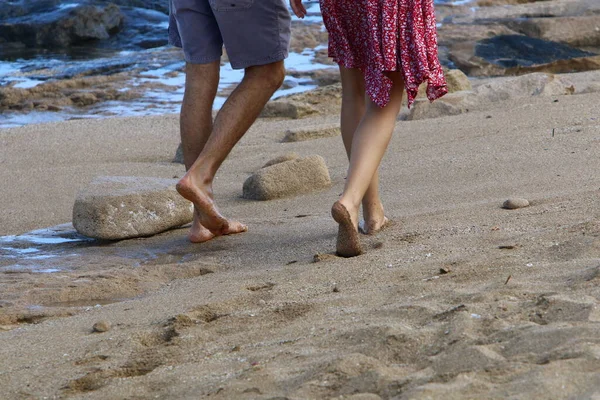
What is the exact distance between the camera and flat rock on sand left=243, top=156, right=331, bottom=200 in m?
4.52

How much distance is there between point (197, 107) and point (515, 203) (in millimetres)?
1331

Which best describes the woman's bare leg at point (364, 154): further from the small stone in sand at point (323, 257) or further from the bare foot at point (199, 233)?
the bare foot at point (199, 233)

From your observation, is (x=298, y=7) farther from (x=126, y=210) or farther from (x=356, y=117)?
(x=126, y=210)

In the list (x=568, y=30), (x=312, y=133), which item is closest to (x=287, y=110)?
(x=312, y=133)

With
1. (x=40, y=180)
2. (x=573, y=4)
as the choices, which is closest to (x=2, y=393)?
(x=40, y=180)

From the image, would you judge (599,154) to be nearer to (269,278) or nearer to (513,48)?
(269,278)

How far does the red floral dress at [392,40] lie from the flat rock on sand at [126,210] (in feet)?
4.25

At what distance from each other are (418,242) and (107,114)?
6.49m

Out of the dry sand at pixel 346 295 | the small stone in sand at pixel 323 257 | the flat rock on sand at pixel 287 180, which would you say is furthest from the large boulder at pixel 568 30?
the small stone in sand at pixel 323 257

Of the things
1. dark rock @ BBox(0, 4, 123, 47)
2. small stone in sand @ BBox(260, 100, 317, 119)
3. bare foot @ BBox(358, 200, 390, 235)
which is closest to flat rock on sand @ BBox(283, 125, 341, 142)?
small stone in sand @ BBox(260, 100, 317, 119)

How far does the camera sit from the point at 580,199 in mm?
3492

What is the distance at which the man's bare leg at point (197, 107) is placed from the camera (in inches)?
144

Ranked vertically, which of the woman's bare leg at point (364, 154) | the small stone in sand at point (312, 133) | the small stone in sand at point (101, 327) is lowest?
the small stone in sand at point (312, 133)

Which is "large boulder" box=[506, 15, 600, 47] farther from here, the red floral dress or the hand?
the red floral dress
